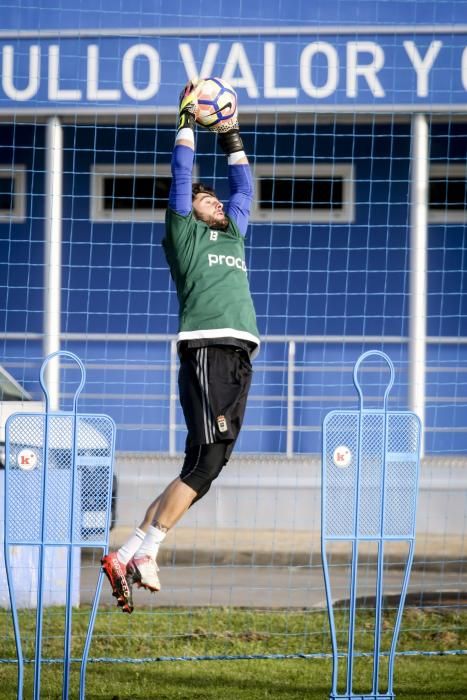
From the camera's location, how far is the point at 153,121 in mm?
12992

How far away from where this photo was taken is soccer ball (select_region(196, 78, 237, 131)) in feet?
21.0

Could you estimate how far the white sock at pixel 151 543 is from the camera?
19.7 feet

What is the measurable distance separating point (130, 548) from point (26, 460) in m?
0.62

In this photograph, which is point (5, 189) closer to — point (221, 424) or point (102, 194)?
point (102, 194)

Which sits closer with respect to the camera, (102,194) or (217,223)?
(217,223)

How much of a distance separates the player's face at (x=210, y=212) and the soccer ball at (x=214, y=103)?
37 centimetres

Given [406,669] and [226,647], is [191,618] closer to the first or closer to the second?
[226,647]

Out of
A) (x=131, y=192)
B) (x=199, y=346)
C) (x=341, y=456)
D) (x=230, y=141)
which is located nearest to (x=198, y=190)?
(x=230, y=141)

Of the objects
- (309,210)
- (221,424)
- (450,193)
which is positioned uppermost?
(450,193)

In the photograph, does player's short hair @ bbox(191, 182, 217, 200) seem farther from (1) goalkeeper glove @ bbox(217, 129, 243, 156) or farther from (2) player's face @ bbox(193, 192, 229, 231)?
(1) goalkeeper glove @ bbox(217, 129, 243, 156)

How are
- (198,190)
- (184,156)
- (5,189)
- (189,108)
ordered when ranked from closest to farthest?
(184,156)
(189,108)
(198,190)
(5,189)

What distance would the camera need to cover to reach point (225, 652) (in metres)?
7.72

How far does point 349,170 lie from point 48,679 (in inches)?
342

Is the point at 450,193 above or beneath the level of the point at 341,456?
above
